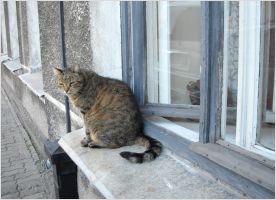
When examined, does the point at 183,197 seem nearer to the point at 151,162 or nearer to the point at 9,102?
the point at 151,162

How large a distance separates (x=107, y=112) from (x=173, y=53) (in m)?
0.72

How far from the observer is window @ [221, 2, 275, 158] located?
2.08 metres

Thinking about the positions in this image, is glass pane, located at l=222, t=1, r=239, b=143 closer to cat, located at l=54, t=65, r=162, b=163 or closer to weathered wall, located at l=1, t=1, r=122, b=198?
cat, located at l=54, t=65, r=162, b=163

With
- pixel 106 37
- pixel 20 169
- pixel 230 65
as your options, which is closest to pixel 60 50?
pixel 106 37

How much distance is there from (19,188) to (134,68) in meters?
3.06

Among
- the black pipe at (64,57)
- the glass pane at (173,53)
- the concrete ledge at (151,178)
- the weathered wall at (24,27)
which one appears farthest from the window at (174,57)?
the weathered wall at (24,27)

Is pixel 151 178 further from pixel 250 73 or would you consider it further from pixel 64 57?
pixel 64 57

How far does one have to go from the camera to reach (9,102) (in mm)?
12008

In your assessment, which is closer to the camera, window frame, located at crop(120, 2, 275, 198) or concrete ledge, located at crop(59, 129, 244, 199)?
window frame, located at crop(120, 2, 275, 198)

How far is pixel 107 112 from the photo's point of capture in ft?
10.9

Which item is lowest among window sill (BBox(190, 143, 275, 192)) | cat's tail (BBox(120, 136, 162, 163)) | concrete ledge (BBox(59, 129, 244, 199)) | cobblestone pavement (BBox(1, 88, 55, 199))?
cobblestone pavement (BBox(1, 88, 55, 199))

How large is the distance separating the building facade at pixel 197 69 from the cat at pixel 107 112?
83 mm

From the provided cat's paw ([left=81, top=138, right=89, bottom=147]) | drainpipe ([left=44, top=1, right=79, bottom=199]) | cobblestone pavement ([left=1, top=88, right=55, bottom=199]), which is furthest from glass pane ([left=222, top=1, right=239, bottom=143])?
cobblestone pavement ([left=1, top=88, right=55, bottom=199])

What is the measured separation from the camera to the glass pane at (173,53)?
110 inches
